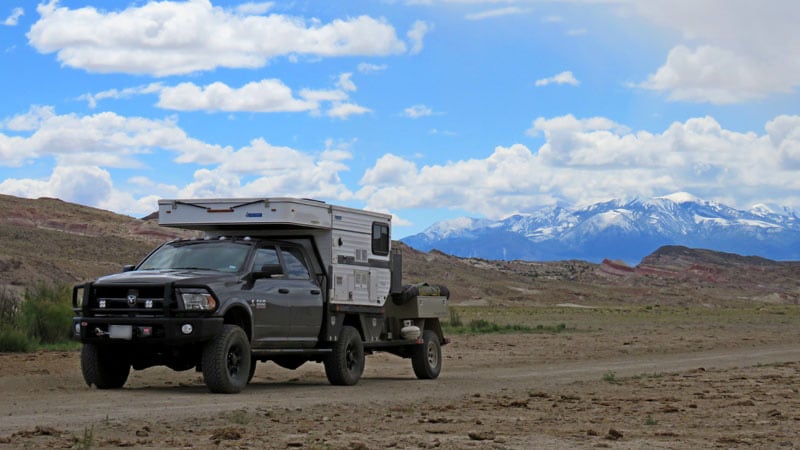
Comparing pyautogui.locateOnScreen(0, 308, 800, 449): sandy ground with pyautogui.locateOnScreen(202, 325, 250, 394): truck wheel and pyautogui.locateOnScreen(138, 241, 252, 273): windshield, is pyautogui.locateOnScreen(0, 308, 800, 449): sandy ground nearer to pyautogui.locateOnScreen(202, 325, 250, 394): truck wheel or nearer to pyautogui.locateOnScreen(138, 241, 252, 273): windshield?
pyautogui.locateOnScreen(202, 325, 250, 394): truck wheel

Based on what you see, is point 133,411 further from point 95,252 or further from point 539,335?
point 95,252

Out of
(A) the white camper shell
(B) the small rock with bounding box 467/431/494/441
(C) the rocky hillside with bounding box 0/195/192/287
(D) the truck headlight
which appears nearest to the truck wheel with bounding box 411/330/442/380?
(A) the white camper shell

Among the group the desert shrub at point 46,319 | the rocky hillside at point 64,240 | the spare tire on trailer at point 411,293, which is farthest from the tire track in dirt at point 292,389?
the rocky hillside at point 64,240

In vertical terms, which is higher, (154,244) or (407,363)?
(154,244)

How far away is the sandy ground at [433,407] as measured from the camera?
12430 millimetres

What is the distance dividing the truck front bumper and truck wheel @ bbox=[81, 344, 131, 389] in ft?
1.75

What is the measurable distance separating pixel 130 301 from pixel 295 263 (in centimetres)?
302

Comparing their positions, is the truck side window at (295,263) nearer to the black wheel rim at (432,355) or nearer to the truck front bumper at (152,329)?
the truck front bumper at (152,329)

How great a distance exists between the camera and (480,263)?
11912cm

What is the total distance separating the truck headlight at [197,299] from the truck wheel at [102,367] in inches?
66.2

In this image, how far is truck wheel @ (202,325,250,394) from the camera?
55.2ft

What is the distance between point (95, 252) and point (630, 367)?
60244mm

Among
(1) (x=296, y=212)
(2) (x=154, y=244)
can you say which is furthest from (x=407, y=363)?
(2) (x=154, y=244)

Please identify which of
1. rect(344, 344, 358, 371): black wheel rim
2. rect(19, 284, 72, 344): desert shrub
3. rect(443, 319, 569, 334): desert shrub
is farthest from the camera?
rect(443, 319, 569, 334): desert shrub
